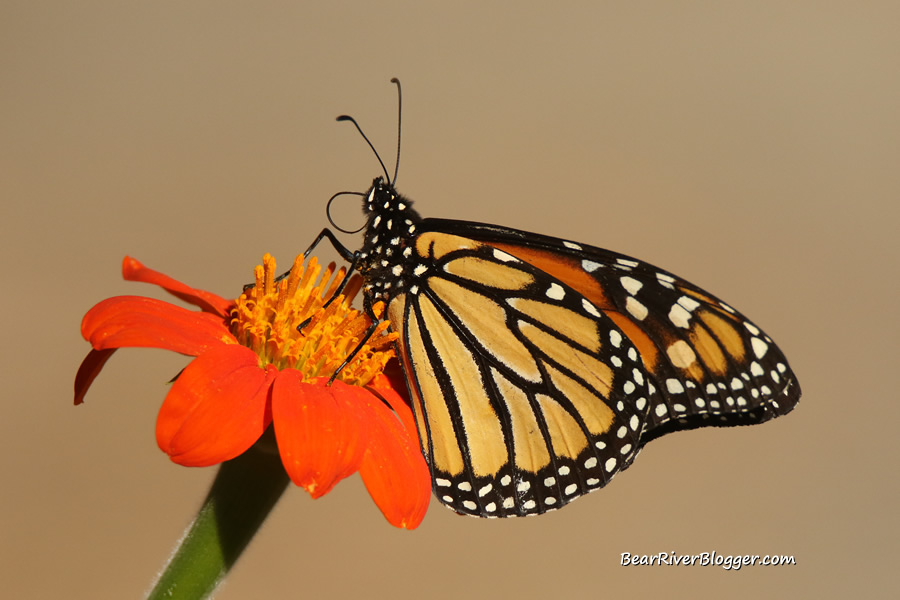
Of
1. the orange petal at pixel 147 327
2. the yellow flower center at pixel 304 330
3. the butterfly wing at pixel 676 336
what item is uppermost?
the butterfly wing at pixel 676 336

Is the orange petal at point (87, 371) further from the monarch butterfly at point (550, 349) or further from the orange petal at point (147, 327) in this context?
the monarch butterfly at point (550, 349)

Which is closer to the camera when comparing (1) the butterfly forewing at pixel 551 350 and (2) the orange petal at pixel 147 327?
(2) the orange petal at pixel 147 327

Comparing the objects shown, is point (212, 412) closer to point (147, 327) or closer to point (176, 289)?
point (147, 327)

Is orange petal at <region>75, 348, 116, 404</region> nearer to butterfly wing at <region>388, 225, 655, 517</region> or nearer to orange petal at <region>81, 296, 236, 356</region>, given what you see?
orange petal at <region>81, 296, 236, 356</region>

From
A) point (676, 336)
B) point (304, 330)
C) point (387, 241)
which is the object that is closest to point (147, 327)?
point (304, 330)

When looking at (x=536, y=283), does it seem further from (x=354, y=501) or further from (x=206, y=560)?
(x=354, y=501)

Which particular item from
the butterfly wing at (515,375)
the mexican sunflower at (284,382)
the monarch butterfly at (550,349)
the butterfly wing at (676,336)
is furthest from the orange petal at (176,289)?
the butterfly wing at (676,336)

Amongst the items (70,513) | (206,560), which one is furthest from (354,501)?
(206,560)
